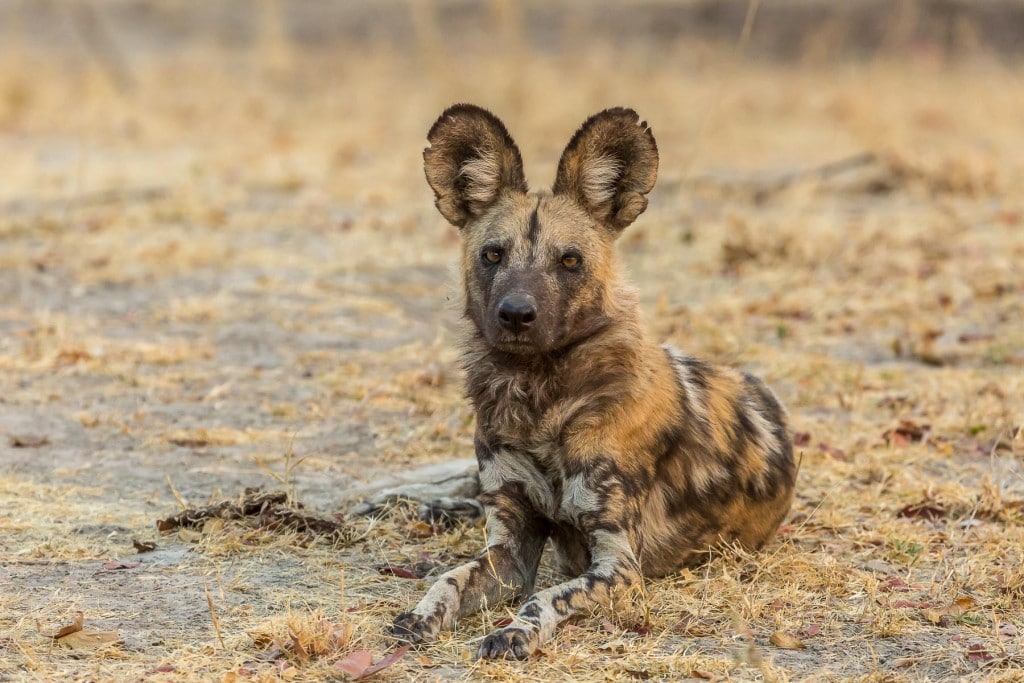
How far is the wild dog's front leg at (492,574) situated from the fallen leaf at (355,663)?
163 mm

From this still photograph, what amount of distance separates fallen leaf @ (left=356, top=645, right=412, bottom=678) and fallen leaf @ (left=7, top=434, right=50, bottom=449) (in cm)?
246

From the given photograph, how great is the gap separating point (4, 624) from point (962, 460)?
3.50m

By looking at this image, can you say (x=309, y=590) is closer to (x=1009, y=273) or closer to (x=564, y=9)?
(x=1009, y=273)

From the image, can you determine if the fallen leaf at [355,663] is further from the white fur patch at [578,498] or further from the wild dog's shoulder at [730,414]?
the wild dog's shoulder at [730,414]

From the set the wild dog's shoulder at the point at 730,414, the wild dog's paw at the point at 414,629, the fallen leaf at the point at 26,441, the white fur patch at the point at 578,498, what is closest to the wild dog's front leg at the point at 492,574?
the wild dog's paw at the point at 414,629

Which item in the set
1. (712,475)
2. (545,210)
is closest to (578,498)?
(712,475)

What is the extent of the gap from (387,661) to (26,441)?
256 centimetres

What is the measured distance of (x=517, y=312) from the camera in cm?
375

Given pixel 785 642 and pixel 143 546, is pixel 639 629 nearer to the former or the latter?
pixel 785 642

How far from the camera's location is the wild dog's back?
3998 millimetres

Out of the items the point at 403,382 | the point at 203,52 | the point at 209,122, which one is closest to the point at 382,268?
the point at 403,382

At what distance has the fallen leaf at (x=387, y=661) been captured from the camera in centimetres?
321

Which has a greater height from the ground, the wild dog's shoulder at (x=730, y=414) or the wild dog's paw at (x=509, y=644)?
the wild dog's shoulder at (x=730, y=414)

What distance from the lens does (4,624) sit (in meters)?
3.46
